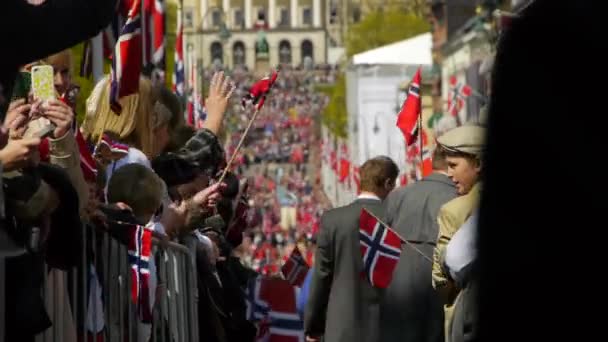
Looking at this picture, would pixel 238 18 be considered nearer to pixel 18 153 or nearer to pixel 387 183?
pixel 387 183

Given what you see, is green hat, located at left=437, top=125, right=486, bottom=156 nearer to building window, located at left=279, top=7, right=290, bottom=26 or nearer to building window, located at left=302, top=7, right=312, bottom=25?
building window, located at left=302, top=7, right=312, bottom=25

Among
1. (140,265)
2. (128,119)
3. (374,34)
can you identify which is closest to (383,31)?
(374,34)

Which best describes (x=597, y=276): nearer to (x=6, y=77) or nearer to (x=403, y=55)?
(x=6, y=77)

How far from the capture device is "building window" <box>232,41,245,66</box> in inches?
7215

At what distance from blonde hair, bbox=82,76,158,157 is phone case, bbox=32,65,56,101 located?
153 cm

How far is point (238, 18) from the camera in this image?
18875 centimetres

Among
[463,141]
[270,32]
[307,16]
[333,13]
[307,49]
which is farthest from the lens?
[307,16]

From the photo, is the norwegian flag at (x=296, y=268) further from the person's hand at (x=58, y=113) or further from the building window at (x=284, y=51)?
the building window at (x=284, y=51)

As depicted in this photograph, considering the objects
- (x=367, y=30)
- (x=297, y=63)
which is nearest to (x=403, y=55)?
(x=367, y=30)

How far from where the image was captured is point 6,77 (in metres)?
3.70

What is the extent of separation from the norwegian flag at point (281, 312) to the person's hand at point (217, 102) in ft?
4.71

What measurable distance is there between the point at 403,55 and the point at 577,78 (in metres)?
62.9

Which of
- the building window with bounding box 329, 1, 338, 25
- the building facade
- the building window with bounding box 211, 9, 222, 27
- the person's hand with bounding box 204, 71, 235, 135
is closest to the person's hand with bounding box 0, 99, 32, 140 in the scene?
the person's hand with bounding box 204, 71, 235, 135

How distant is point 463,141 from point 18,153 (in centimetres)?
379
